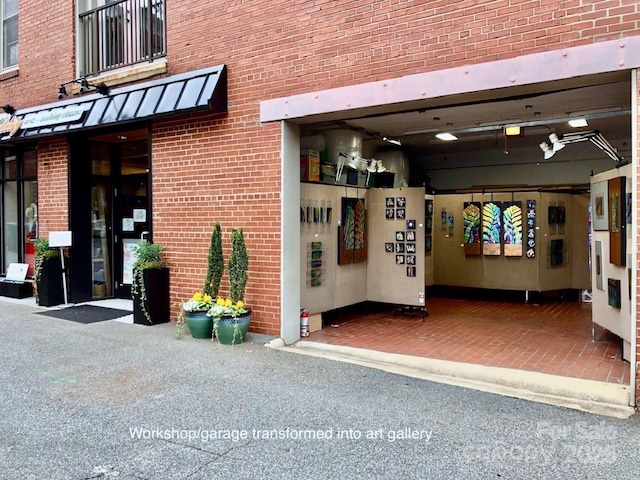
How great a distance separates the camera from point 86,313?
883cm

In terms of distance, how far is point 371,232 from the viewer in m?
→ 9.12

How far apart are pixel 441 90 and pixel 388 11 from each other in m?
1.24

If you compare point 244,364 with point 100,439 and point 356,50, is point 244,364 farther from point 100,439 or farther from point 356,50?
point 356,50

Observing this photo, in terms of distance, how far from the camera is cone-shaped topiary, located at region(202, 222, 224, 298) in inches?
282

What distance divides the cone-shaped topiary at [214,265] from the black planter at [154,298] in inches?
41.9

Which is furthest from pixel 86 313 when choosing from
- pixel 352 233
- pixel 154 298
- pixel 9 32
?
→ pixel 9 32

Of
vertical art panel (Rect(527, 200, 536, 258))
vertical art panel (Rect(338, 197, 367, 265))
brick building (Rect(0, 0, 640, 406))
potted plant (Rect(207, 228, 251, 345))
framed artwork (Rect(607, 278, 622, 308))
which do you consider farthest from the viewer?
vertical art panel (Rect(527, 200, 536, 258))

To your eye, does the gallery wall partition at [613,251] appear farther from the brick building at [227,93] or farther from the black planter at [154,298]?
the black planter at [154,298]

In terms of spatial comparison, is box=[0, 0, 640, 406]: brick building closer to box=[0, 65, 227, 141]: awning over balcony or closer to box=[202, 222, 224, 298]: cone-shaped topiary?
box=[0, 65, 227, 141]: awning over balcony

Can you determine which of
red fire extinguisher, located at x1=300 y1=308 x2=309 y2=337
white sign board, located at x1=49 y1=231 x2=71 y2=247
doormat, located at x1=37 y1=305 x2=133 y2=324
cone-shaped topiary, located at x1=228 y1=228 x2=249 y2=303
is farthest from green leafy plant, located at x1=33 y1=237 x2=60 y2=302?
red fire extinguisher, located at x1=300 y1=308 x2=309 y2=337

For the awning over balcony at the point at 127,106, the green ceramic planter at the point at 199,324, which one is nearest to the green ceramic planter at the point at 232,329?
the green ceramic planter at the point at 199,324

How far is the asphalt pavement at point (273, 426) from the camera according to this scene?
3.54m

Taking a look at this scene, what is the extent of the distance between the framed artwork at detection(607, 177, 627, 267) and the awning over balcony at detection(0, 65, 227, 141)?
16.2ft

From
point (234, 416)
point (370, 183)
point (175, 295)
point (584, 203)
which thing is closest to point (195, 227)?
point (175, 295)
